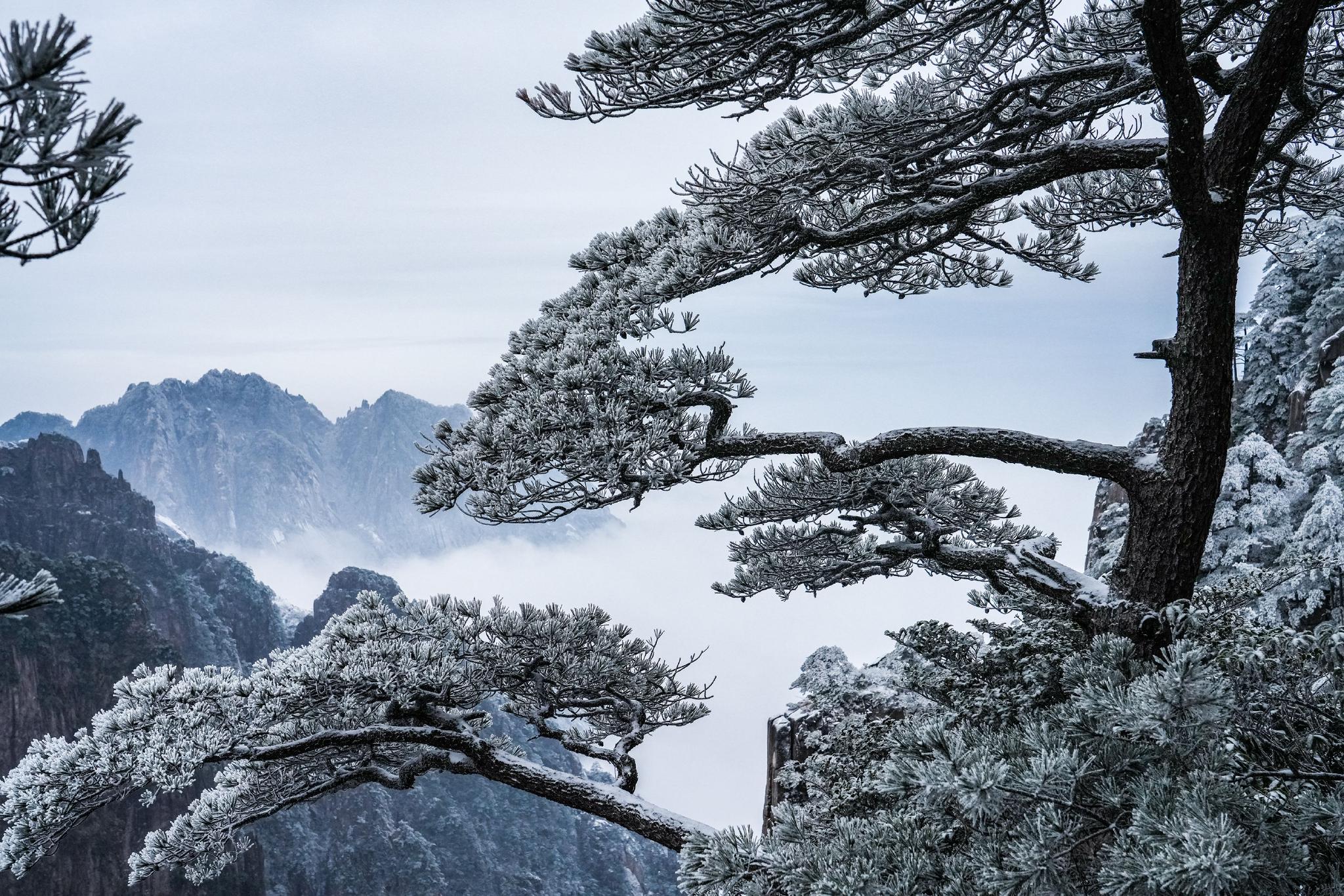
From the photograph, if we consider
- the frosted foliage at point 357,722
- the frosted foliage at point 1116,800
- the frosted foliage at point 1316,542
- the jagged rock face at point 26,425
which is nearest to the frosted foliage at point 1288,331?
the frosted foliage at point 1316,542

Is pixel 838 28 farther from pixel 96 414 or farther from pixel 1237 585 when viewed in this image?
pixel 96 414

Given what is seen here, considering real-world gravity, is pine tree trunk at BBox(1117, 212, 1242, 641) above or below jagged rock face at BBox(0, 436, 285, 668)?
above

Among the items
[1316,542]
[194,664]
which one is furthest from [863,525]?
[194,664]

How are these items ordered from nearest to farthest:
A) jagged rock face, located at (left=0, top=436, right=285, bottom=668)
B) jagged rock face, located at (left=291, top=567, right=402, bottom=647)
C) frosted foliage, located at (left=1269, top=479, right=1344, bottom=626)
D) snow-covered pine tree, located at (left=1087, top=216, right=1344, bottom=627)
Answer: frosted foliage, located at (left=1269, top=479, right=1344, bottom=626)
snow-covered pine tree, located at (left=1087, top=216, right=1344, bottom=627)
jagged rock face, located at (left=291, top=567, right=402, bottom=647)
jagged rock face, located at (left=0, top=436, right=285, bottom=668)

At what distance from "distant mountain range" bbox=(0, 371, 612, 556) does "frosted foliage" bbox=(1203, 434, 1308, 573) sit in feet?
288

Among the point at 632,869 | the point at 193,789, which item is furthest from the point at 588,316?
the point at 632,869

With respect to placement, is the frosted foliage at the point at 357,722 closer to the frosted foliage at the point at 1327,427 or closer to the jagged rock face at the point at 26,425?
the frosted foliage at the point at 1327,427

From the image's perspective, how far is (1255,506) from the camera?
419 inches

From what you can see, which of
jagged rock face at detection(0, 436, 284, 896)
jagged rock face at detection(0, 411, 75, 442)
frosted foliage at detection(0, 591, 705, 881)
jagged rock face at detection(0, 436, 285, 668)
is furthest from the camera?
jagged rock face at detection(0, 411, 75, 442)

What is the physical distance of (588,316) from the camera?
3.96m

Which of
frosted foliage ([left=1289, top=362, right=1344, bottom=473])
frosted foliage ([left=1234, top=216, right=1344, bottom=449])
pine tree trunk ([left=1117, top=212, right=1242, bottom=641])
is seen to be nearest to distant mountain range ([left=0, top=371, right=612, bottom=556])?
frosted foliage ([left=1234, top=216, right=1344, bottom=449])

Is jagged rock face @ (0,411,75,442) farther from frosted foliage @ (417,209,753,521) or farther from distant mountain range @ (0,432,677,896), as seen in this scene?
frosted foliage @ (417,209,753,521)

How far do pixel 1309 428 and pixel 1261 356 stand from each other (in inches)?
87.6

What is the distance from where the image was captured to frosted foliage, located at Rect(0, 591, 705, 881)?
164 inches
